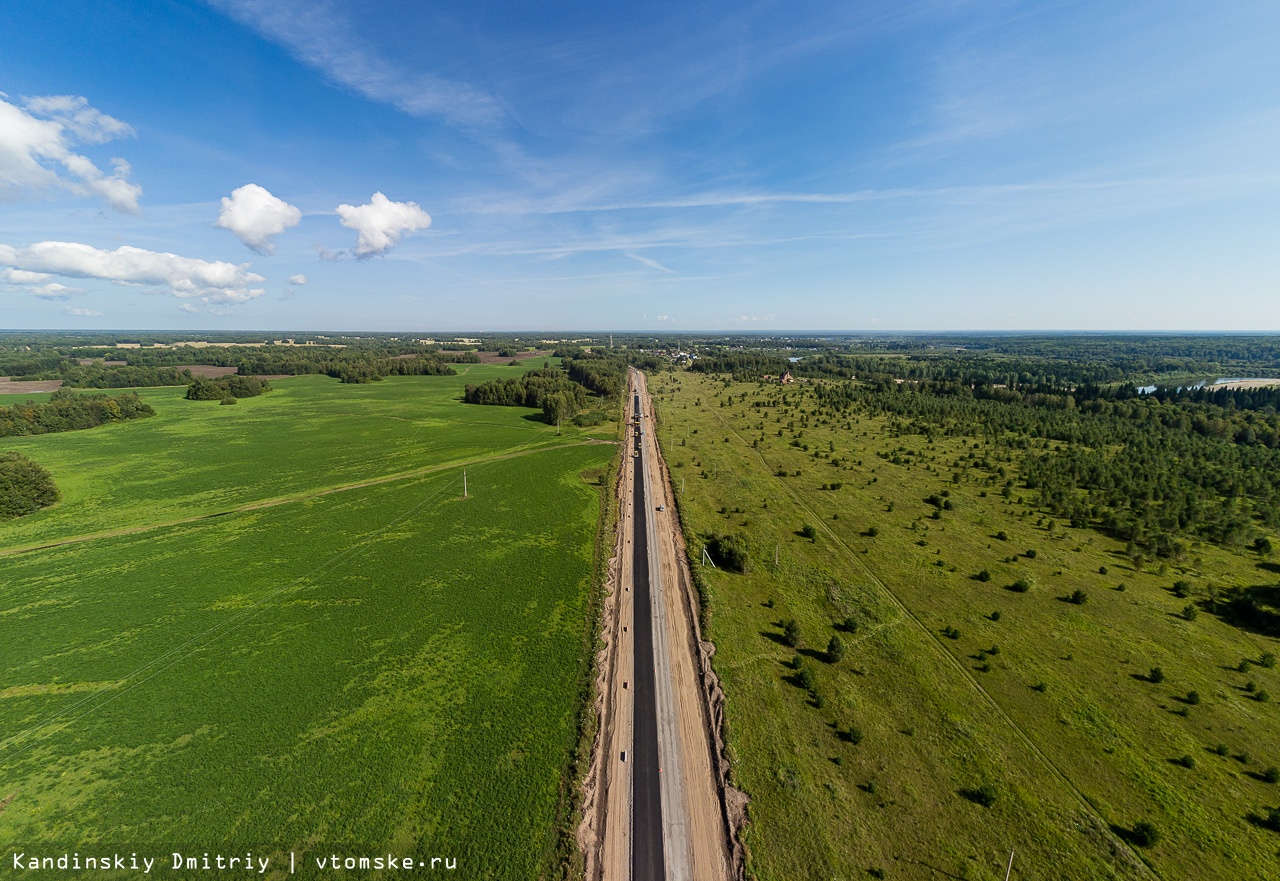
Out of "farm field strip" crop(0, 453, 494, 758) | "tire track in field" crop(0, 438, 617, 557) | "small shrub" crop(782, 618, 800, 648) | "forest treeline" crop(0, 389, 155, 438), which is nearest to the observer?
"farm field strip" crop(0, 453, 494, 758)

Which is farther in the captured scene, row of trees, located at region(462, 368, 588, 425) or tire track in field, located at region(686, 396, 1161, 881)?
row of trees, located at region(462, 368, 588, 425)

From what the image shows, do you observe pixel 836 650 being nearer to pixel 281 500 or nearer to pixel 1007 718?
pixel 1007 718

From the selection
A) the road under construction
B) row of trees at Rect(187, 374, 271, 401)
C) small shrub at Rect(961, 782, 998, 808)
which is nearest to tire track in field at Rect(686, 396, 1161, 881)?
small shrub at Rect(961, 782, 998, 808)

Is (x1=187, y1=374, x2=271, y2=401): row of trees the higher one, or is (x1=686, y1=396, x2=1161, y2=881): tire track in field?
(x1=187, y1=374, x2=271, y2=401): row of trees

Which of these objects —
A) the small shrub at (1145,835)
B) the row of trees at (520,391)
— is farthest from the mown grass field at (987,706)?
the row of trees at (520,391)

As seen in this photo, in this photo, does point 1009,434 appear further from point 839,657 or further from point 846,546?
point 839,657

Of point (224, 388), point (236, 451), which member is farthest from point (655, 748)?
point (224, 388)

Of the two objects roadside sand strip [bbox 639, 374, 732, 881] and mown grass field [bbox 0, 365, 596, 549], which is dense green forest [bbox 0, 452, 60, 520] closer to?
mown grass field [bbox 0, 365, 596, 549]
